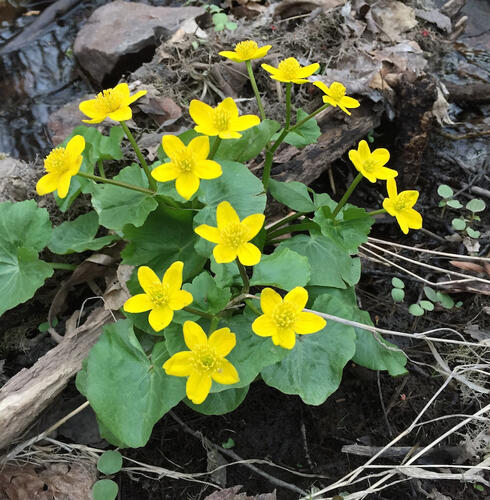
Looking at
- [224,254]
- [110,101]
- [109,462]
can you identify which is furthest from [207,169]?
[109,462]

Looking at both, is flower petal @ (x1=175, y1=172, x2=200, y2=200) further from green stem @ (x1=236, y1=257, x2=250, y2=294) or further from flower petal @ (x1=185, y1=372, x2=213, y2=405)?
flower petal @ (x1=185, y1=372, x2=213, y2=405)

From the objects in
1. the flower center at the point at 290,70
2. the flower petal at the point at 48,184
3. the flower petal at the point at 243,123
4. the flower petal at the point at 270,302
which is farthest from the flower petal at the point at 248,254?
the flower center at the point at 290,70

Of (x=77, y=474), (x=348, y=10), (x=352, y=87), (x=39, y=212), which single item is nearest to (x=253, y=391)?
(x=77, y=474)

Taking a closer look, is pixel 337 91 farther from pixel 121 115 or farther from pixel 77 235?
pixel 77 235

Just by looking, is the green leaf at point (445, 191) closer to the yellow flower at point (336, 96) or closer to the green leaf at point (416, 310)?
the green leaf at point (416, 310)

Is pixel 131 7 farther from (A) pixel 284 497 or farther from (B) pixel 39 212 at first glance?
(A) pixel 284 497

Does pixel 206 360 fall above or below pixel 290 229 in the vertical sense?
above
